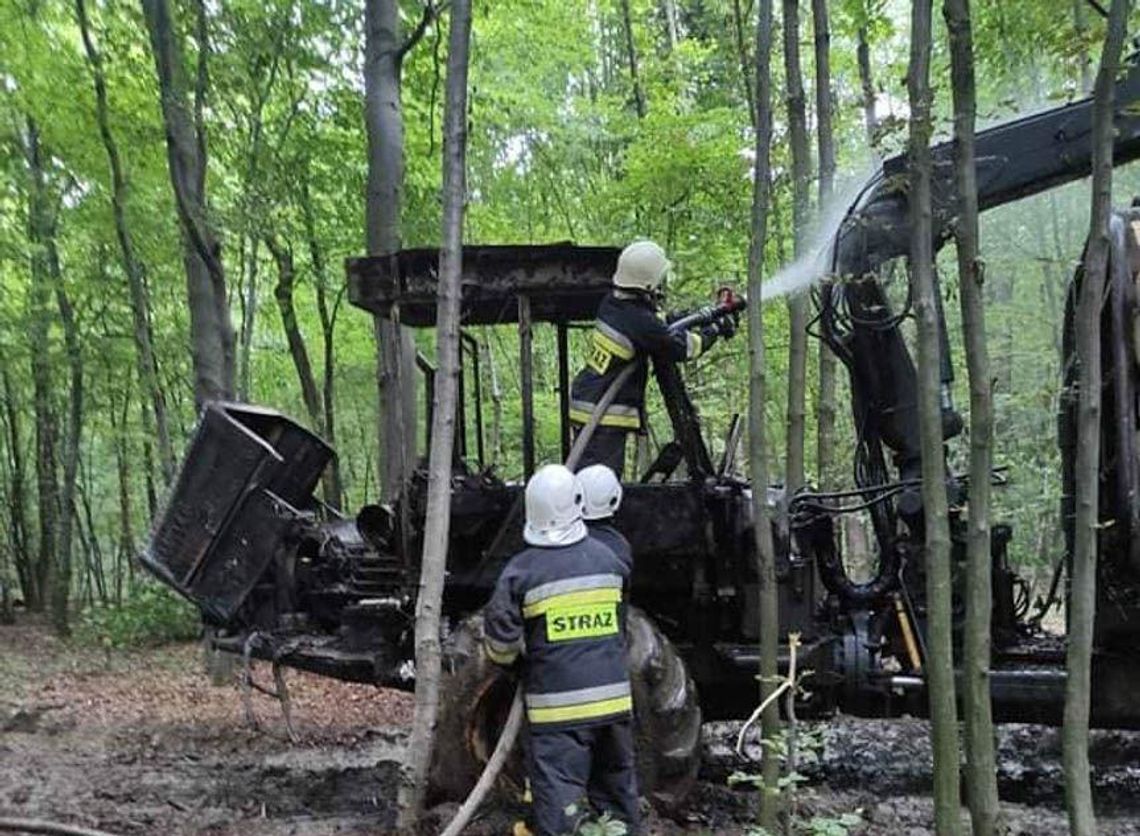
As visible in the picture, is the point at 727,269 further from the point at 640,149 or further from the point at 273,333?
the point at 273,333

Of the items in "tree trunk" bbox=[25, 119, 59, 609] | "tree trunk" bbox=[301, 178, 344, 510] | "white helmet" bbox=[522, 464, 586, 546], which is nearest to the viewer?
"white helmet" bbox=[522, 464, 586, 546]

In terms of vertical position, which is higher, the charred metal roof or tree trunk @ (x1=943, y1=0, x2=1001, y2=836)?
the charred metal roof

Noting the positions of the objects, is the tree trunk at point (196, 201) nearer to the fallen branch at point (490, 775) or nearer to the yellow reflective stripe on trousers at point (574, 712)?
the fallen branch at point (490, 775)

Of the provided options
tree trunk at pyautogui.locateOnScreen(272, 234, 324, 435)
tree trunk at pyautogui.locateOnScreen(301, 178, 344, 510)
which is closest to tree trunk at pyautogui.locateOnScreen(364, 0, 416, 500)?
tree trunk at pyautogui.locateOnScreen(301, 178, 344, 510)

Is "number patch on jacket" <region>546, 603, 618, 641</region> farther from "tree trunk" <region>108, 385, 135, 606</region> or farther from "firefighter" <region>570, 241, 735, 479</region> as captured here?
"tree trunk" <region>108, 385, 135, 606</region>

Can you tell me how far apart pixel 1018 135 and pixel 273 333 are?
15003 mm

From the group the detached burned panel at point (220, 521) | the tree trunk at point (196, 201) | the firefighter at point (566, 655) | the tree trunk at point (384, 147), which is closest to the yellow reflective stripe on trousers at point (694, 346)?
the firefighter at point (566, 655)

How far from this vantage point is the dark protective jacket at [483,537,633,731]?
3998 mm

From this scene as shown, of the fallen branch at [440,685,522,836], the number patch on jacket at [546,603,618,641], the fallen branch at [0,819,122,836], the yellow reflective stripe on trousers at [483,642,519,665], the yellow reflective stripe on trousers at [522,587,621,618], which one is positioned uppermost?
the yellow reflective stripe on trousers at [522,587,621,618]

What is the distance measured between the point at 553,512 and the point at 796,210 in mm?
2864

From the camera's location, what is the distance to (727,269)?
10867mm

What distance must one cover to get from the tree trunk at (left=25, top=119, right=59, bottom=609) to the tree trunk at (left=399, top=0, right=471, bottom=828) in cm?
903

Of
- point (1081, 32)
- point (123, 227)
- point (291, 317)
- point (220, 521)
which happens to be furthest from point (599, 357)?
point (291, 317)

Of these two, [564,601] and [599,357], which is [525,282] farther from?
[564,601]
